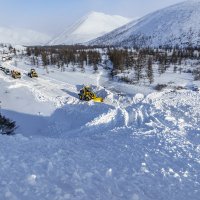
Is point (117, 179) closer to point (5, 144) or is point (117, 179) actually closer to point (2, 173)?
point (2, 173)

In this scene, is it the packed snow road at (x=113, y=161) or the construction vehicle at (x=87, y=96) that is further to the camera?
the construction vehicle at (x=87, y=96)

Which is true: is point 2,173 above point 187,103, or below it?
above

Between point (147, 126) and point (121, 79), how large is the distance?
54520mm

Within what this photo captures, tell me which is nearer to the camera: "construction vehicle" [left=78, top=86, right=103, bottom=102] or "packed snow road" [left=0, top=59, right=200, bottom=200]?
"packed snow road" [left=0, top=59, right=200, bottom=200]

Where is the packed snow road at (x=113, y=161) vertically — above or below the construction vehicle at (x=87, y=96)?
above

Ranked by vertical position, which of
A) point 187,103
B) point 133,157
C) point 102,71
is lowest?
point 102,71

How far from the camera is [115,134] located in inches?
883

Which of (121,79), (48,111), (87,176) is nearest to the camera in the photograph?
(87,176)

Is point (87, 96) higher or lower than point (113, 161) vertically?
lower

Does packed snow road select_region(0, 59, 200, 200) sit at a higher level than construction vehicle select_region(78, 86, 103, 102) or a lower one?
higher

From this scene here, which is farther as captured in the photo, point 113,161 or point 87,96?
point 87,96

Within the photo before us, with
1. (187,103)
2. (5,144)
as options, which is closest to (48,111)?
(187,103)

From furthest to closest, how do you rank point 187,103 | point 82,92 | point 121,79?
point 121,79, point 82,92, point 187,103

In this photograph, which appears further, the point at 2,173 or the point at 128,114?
the point at 128,114
